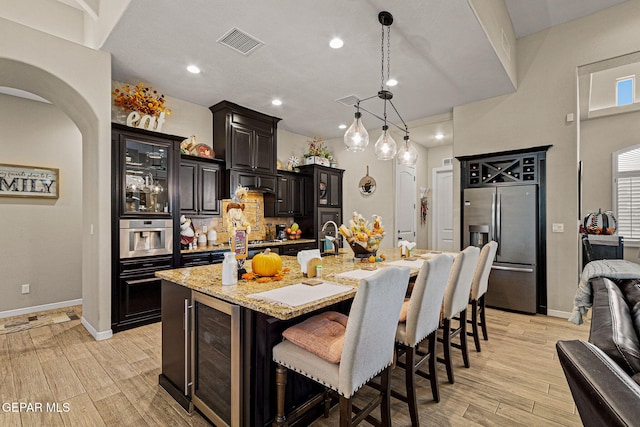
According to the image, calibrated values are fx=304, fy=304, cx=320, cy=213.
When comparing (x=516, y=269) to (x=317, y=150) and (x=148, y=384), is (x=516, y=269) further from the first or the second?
(x=148, y=384)

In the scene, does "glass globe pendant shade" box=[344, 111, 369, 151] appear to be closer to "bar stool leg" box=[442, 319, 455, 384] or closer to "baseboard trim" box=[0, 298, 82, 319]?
"bar stool leg" box=[442, 319, 455, 384]

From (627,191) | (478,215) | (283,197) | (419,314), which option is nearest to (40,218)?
(283,197)

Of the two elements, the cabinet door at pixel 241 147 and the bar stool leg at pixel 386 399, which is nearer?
the bar stool leg at pixel 386 399

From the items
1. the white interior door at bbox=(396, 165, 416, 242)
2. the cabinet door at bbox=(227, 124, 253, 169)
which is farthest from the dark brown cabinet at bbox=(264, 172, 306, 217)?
the white interior door at bbox=(396, 165, 416, 242)

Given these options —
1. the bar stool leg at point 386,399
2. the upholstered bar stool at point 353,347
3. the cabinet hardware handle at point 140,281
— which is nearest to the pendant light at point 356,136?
the upholstered bar stool at point 353,347

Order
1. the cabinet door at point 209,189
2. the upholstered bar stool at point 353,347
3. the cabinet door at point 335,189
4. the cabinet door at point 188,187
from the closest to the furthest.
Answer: the upholstered bar stool at point 353,347 < the cabinet door at point 188,187 < the cabinet door at point 209,189 < the cabinet door at point 335,189

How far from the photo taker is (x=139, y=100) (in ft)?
12.1

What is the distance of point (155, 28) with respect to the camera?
282 cm

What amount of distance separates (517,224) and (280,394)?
3960 millimetres

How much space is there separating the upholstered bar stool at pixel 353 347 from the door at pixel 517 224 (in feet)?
11.2

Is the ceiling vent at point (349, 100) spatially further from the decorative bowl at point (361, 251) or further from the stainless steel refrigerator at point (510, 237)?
the decorative bowl at point (361, 251)

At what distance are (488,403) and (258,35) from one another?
11.9ft

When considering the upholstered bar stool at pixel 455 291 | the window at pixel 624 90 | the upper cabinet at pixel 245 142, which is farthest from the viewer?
the window at pixel 624 90

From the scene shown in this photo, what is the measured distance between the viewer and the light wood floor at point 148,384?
1.98 m
